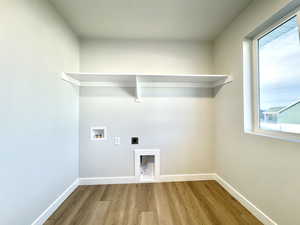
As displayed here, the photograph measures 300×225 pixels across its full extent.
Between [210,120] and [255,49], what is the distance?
126 cm

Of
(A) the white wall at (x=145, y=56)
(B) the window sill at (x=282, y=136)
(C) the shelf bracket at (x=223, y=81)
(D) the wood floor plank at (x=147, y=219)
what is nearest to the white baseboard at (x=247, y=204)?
(B) the window sill at (x=282, y=136)

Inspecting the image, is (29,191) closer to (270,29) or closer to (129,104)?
(129,104)

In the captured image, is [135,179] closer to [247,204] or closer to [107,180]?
[107,180]

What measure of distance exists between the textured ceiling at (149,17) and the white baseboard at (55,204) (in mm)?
2438

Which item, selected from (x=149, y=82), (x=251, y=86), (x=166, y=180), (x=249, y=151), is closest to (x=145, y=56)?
(x=149, y=82)

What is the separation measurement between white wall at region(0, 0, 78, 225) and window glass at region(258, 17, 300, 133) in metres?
2.53

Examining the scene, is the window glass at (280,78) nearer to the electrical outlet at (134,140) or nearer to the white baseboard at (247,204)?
the white baseboard at (247,204)

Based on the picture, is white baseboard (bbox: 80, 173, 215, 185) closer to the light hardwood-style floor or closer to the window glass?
the light hardwood-style floor

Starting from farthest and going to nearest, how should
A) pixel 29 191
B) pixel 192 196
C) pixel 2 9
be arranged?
pixel 192 196
pixel 29 191
pixel 2 9

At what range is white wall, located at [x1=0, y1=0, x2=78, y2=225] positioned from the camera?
1.18 metres

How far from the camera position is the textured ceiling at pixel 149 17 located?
1.72 m

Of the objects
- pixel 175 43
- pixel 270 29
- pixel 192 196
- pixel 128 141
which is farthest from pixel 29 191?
pixel 270 29

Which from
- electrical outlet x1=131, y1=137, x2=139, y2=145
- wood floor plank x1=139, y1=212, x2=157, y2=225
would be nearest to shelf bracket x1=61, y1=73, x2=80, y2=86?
electrical outlet x1=131, y1=137, x2=139, y2=145

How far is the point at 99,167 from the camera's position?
2.46m
